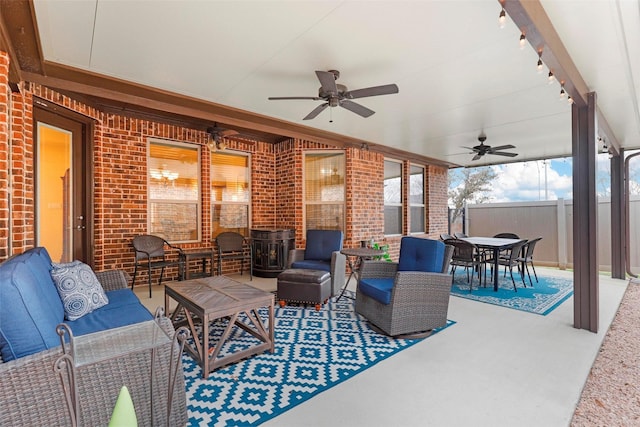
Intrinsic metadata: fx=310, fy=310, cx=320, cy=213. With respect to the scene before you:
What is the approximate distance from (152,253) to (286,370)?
3.32 metres

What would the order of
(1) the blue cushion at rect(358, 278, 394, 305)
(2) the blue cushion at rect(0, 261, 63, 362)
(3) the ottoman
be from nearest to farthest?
(2) the blue cushion at rect(0, 261, 63, 362)
(1) the blue cushion at rect(358, 278, 394, 305)
(3) the ottoman

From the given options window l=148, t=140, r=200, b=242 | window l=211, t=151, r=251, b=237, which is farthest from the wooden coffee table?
window l=211, t=151, r=251, b=237

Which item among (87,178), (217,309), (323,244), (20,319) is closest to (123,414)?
(20,319)

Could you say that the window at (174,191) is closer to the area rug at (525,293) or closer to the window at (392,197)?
the window at (392,197)

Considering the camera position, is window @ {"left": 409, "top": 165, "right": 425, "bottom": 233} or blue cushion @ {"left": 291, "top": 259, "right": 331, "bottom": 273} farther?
window @ {"left": 409, "top": 165, "right": 425, "bottom": 233}

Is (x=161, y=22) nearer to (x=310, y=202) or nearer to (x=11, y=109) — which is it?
(x=11, y=109)

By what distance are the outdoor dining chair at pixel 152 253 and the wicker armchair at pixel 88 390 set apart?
10.2ft

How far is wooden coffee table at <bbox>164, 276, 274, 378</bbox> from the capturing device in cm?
237

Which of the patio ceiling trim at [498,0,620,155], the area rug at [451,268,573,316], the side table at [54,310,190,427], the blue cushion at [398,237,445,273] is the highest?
the patio ceiling trim at [498,0,620,155]

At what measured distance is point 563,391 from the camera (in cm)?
215

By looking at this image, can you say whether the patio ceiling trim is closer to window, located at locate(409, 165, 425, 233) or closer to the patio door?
window, located at locate(409, 165, 425, 233)

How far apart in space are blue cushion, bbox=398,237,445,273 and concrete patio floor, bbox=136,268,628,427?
711 millimetres

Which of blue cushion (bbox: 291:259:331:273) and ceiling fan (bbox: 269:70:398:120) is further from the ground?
ceiling fan (bbox: 269:70:398:120)

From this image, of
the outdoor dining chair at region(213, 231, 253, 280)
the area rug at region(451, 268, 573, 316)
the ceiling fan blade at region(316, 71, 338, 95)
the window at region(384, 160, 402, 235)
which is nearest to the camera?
the ceiling fan blade at region(316, 71, 338, 95)
